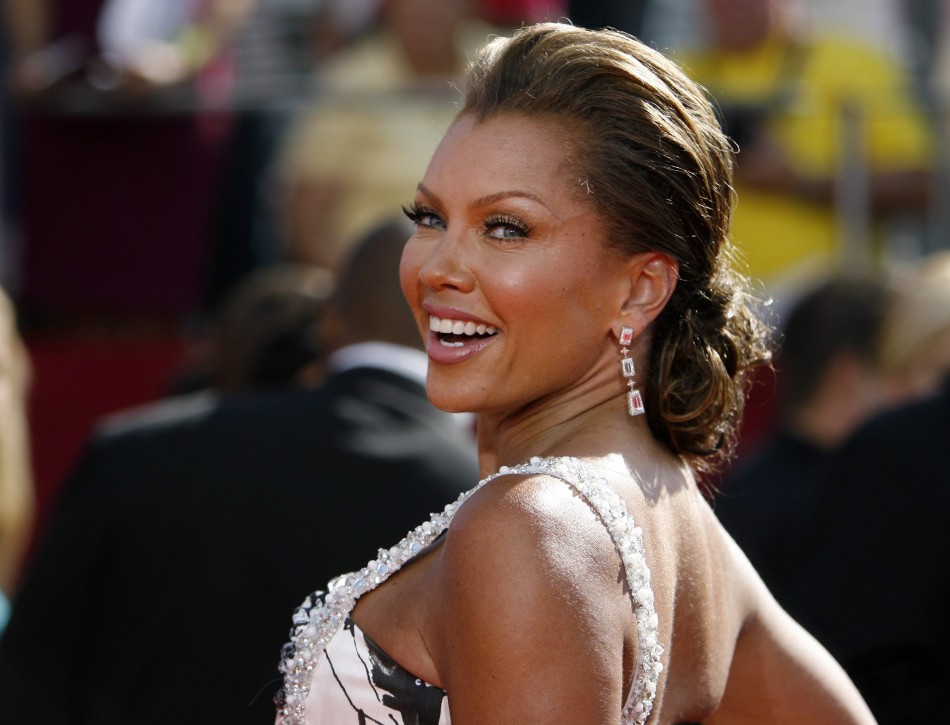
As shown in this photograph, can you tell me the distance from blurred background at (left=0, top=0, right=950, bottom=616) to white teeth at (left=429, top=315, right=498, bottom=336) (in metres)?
4.27

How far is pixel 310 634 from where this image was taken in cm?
218

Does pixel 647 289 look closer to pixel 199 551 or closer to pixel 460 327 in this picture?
pixel 460 327

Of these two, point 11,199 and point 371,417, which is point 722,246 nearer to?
point 371,417

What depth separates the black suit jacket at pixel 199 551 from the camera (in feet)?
10.8

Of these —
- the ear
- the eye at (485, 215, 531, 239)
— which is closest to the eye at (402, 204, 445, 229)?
the eye at (485, 215, 531, 239)

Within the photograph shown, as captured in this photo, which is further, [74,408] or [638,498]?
[74,408]

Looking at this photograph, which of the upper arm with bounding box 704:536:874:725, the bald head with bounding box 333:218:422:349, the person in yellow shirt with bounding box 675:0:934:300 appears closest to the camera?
the upper arm with bounding box 704:536:874:725

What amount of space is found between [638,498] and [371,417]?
164cm

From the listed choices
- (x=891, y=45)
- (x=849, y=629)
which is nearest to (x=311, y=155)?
(x=891, y=45)

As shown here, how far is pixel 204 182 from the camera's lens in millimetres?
6688

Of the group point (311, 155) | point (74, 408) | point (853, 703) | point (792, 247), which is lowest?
point (74, 408)

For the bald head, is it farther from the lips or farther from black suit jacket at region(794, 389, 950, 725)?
the lips

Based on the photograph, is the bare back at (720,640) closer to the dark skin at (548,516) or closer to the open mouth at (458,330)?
the dark skin at (548,516)

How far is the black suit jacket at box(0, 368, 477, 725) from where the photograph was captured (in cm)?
331
